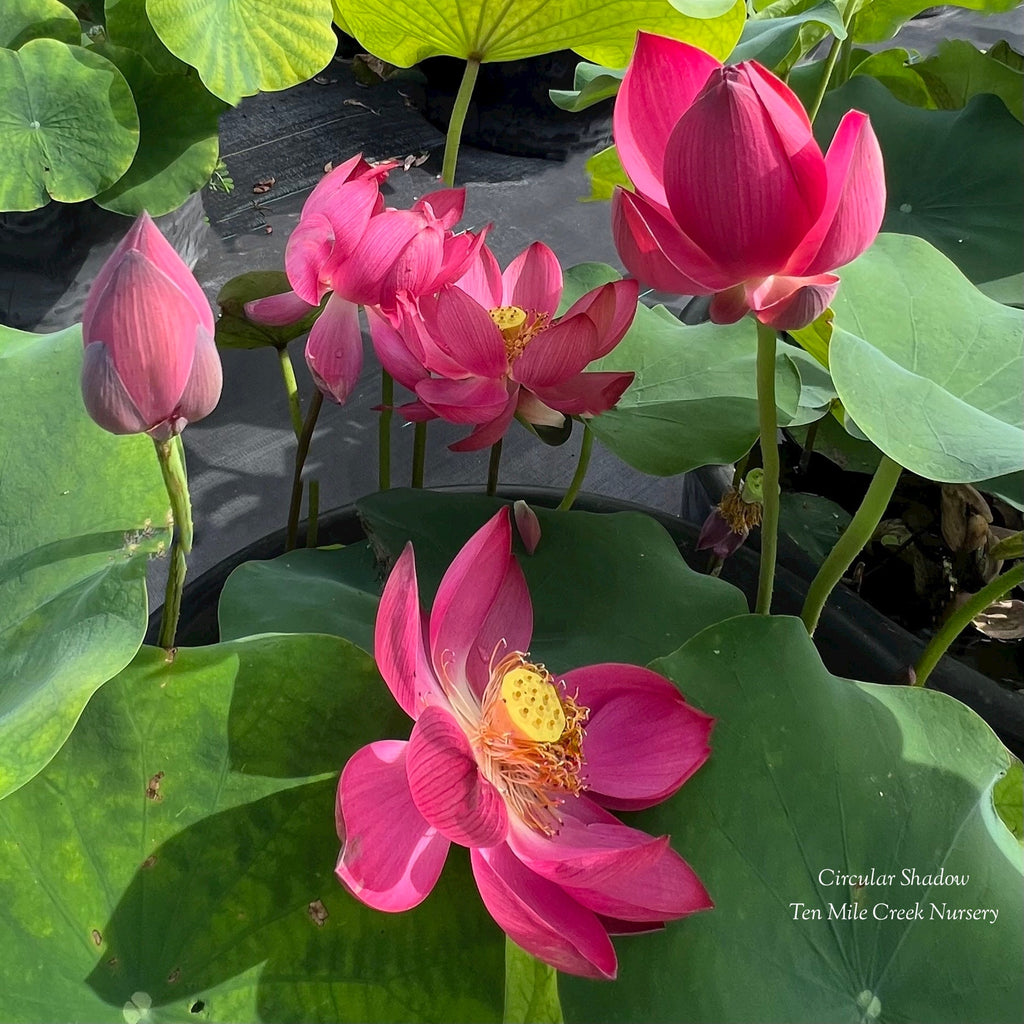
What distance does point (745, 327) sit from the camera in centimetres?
64

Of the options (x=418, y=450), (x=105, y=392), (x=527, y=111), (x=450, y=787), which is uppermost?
(x=105, y=392)

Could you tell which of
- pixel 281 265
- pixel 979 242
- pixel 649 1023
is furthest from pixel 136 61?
pixel 649 1023

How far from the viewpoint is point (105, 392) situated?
1.13 ft

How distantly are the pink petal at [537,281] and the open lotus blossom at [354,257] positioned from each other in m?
0.08

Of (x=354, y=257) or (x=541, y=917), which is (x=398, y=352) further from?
(x=541, y=917)

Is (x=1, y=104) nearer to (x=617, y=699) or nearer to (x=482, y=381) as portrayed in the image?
(x=482, y=381)

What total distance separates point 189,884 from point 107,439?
21 cm

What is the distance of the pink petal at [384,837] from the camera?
0.34 meters

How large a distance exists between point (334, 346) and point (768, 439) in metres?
0.24

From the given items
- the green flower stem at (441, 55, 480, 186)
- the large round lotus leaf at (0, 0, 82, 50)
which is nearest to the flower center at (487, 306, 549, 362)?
the green flower stem at (441, 55, 480, 186)

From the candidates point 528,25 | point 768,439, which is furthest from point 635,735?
point 528,25

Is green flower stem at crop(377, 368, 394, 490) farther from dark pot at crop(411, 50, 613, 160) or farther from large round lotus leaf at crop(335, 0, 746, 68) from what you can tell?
dark pot at crop(411, 50, 613, 160)

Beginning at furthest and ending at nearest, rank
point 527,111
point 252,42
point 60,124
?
point 527,111 < point 60,124 < point 252,42

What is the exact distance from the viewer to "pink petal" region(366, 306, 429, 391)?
0.51 meters
